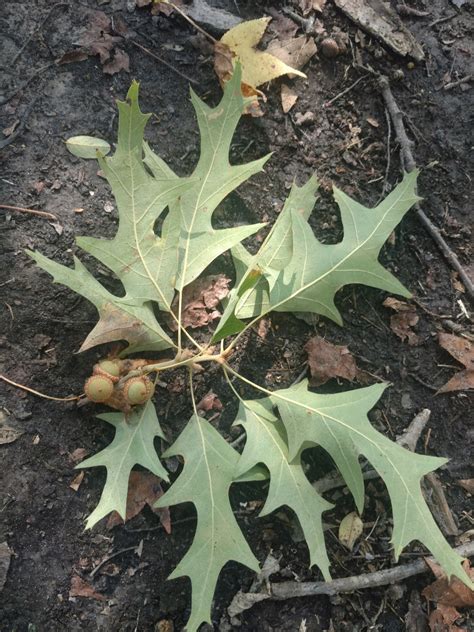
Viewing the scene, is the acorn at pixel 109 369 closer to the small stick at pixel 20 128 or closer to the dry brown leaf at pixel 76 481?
the dry brown leaf at pixel 76 481

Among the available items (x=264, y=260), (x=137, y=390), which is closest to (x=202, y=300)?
(x=264, y=260)

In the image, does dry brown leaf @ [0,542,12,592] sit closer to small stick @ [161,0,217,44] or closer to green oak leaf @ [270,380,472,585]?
green oak leaf @ [270,380,472,585]

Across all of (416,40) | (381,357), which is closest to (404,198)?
(381,357)

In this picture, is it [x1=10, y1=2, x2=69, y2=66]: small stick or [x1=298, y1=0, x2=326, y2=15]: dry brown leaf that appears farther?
[x1=298, y1=0, x2=326, y2=15]: dry brown leaf

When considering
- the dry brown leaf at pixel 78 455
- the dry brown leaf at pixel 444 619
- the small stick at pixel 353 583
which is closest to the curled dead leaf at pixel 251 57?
the dry brown leaf at pixel 78 455

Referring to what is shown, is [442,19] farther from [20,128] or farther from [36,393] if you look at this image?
[36,393]

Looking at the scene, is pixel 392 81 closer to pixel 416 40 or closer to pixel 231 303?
pixel 416 40

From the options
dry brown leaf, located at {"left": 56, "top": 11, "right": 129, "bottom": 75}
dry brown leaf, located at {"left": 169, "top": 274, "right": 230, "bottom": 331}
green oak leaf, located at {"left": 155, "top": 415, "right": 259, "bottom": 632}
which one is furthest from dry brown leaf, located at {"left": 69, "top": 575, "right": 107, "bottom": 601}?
dry brown leaf, located at {"left": 56, "top": 11, "right": 129, "bottom": 75}
